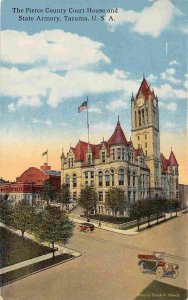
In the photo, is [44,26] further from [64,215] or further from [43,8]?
[64,215]

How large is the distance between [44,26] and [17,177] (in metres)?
5.23

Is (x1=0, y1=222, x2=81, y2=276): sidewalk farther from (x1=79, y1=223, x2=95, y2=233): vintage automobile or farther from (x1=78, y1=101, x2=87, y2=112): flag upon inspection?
(x1=78, y1=101, x2=87, y2=112): flag

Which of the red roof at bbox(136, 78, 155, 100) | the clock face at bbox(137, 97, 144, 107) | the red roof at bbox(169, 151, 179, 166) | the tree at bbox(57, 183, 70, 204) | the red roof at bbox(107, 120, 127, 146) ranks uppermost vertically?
the red roof at bbox(136, 78, 155, 100)

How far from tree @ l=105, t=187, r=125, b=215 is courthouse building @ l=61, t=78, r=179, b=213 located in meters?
0.17

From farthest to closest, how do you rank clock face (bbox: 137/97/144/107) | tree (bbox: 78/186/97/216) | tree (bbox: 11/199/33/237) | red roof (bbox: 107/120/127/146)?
tree (bbox: 78/186/97/216) → tree (bbox: 11/199/33/237) → red roof (bbox: 107/120/127/146) → clock face (bbox: 137/97/144/107)

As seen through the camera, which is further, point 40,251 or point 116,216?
point 116,216

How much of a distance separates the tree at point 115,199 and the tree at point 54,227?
1616 mm

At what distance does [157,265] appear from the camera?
930 centimetres

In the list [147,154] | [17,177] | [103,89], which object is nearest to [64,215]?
[17,177]

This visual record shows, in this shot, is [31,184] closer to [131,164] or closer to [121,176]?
[121,176]

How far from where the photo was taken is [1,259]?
33.3 ft

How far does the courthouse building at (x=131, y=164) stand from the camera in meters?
10.8

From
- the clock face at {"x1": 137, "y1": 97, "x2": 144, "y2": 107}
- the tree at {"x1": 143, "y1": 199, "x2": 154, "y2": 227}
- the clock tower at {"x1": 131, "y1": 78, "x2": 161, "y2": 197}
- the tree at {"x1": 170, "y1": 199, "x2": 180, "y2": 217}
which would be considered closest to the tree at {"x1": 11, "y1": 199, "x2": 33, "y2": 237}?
the tree at {"x1": 143, "y1": 199, "x2": 154, "y2": 227}

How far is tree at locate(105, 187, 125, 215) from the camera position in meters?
11.5
